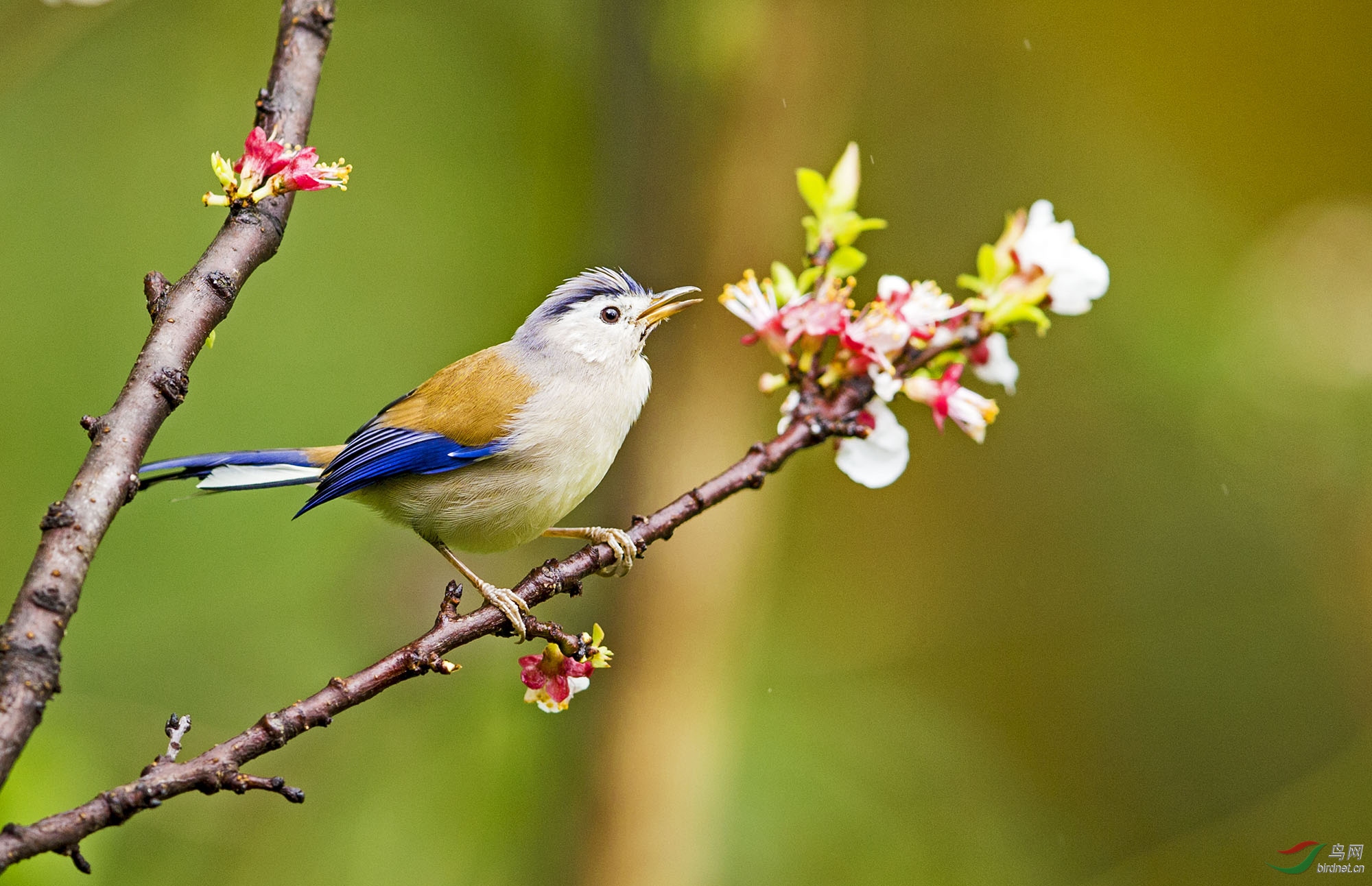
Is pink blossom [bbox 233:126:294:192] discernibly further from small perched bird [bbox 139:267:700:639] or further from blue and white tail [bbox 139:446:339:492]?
small perched bird [bbox 139:267:700:639]

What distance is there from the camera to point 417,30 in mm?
5738

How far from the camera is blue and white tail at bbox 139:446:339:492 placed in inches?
87.3

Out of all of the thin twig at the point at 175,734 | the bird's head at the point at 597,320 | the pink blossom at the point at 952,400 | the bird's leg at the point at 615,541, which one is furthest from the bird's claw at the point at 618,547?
the thin twig at the point at 175,734

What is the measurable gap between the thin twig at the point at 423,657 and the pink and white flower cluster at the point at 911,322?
4cm

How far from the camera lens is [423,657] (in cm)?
167

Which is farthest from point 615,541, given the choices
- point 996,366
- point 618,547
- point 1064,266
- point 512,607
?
point 1064,266

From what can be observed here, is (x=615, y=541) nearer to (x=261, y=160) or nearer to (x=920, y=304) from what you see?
(x=920, y=304)

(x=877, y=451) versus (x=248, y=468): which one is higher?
(x=248, y=468)

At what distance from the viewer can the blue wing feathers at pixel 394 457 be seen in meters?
2.38

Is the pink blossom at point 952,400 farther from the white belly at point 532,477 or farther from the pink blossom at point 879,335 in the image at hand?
the white belly at point 532,477

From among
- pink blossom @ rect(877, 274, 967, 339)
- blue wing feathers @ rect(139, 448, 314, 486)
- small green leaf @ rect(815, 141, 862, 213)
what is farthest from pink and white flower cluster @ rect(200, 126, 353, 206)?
pink blossom @ rect(877, 274, 967, 339)

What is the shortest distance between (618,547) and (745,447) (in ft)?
8.42

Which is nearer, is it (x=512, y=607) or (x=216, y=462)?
(x=512, y=607)

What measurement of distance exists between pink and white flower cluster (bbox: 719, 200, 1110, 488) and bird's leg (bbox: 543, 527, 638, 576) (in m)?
0.41
